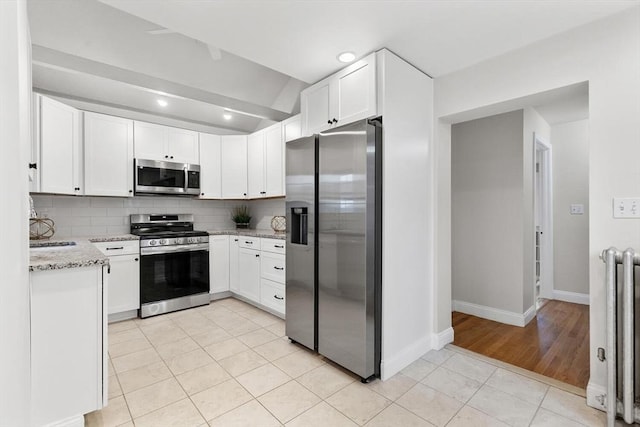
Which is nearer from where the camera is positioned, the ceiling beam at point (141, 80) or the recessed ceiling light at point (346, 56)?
the recessed ceiling light at point (346, 56)

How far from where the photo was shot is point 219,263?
4074mm

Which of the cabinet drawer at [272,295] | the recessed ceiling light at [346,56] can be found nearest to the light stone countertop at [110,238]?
the cabinet drawer at [272,295]

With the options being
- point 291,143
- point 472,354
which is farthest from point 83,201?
point 472,354

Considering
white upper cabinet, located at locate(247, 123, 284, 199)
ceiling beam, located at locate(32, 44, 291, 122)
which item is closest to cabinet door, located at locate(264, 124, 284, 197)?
white upper cabinet, located at locate(247, 123, 284, 199)

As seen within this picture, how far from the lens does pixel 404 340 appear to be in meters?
2.44

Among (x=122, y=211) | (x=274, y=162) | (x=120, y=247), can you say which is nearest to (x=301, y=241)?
(x=274, y=162)

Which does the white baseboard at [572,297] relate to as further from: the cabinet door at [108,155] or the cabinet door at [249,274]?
the cabinet door at [108,155]

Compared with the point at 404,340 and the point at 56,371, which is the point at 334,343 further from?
the point at 56,371

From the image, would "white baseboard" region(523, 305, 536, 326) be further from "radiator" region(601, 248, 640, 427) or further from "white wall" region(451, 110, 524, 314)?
"radiator" region(601, 248, 640, 427)

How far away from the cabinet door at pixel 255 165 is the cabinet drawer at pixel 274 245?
0.84m

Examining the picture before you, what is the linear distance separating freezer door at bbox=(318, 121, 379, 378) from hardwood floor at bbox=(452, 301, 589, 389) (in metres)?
1.21

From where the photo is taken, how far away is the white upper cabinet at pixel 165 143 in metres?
3.69

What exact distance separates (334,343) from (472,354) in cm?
123

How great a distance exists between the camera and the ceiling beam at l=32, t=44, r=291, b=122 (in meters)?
2.60
